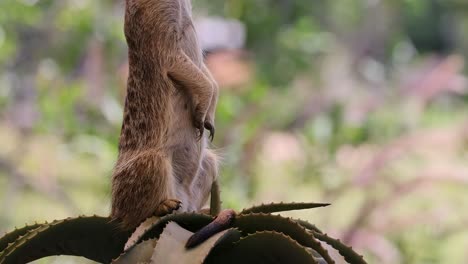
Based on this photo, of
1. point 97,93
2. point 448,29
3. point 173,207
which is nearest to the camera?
point 173,207

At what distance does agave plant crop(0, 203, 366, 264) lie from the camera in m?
0.69

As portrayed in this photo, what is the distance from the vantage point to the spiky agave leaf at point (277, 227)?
70cm

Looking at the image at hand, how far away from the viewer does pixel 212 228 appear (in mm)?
724

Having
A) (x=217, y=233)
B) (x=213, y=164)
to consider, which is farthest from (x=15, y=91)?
(x=217, y=233)

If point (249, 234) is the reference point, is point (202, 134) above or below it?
above

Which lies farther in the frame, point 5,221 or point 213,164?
point 5,221

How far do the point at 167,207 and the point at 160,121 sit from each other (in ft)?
0.39

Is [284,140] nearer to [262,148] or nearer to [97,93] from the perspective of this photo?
[262,148]

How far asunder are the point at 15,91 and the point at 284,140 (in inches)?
68.5

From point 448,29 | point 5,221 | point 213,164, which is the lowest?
point 213,164

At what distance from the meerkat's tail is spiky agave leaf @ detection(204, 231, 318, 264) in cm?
2

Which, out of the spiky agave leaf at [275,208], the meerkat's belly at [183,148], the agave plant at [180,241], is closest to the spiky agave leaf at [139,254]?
the agave plant at [180,241]

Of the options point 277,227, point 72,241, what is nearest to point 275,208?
point 277,227

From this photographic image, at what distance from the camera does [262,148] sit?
3.26 meters
